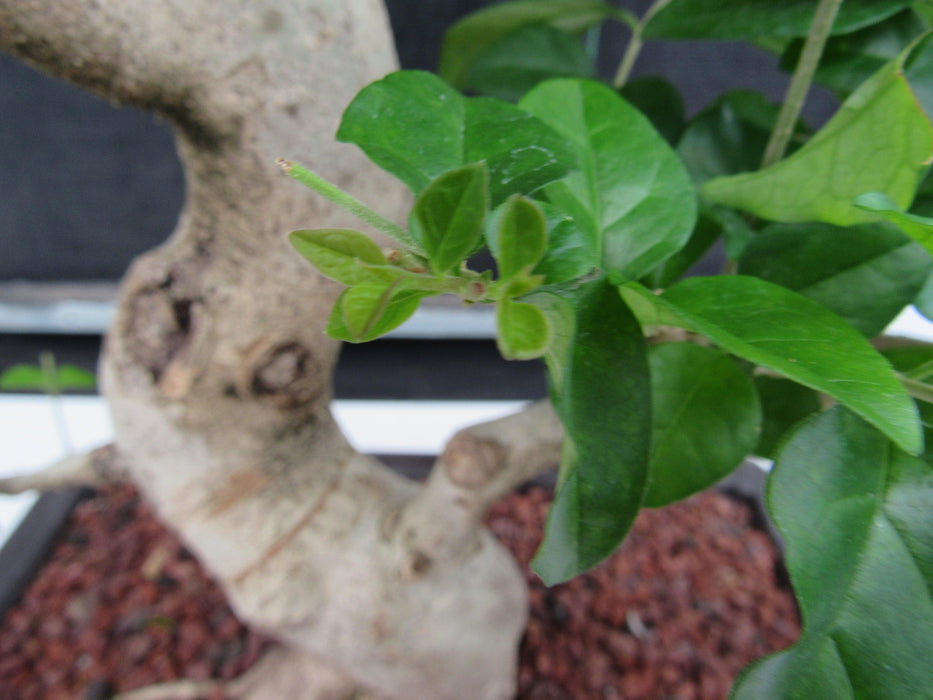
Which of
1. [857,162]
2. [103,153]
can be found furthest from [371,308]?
[103,153]

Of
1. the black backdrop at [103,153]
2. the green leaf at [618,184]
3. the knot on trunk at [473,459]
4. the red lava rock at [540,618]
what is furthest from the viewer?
the black backdrop at [103,153]

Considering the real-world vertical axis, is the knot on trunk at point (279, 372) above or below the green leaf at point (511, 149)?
below

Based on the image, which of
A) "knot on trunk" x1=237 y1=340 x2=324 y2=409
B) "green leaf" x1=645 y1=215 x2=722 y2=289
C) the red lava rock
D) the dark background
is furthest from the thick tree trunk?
the dark background

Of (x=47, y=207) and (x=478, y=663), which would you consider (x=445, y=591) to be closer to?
(x=478, y=663)

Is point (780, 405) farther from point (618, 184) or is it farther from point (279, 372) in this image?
point (279, 372)

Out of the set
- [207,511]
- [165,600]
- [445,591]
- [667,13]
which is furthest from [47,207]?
[667,13]

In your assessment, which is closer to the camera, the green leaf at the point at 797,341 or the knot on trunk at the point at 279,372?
the green leaf at the point at 797,341

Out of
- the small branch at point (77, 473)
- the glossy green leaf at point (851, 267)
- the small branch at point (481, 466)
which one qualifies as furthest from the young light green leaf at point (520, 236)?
the small branch at point (77, 473)

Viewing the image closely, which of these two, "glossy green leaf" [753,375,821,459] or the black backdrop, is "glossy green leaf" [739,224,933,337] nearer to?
"glossy green leaf" [753,375,821,459]

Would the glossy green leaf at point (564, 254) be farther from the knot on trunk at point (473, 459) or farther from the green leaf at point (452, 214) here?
the knot on trunk at point (473, 459)
